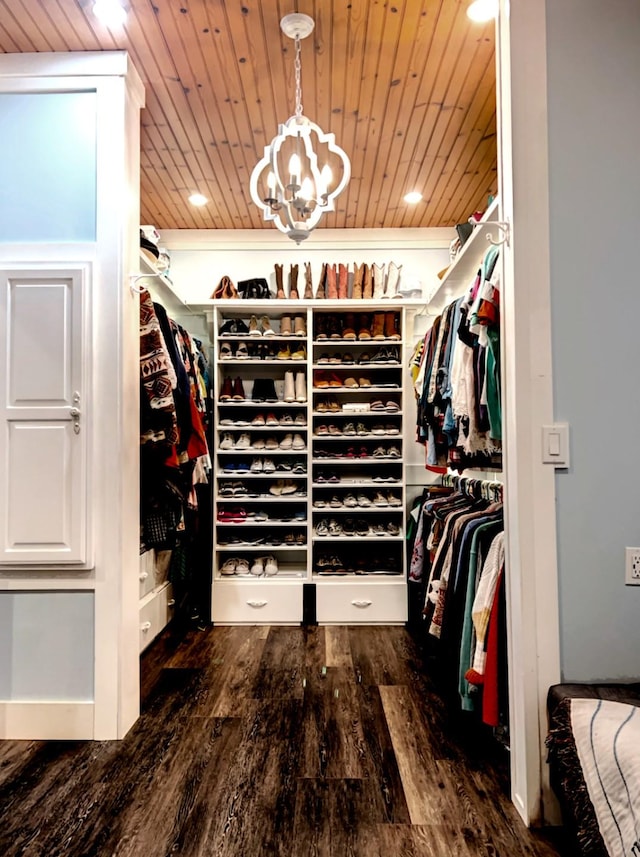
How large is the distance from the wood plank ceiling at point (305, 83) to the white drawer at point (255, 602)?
2487 mm

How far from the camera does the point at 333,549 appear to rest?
3.76 m

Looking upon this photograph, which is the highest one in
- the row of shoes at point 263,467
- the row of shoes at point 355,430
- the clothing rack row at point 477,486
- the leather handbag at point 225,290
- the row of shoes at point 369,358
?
the leather handbag at point 225,290

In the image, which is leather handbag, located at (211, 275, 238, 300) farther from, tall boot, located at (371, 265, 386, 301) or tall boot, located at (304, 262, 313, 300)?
tall boot, located at (371, 265, 386, 301)

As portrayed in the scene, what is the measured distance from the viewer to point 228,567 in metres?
3.50

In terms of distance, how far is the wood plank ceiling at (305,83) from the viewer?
1.94 meters

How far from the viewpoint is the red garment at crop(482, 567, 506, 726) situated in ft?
5.89

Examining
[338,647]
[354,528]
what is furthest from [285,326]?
[338,647]

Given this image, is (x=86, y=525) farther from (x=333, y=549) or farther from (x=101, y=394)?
(x=333, y=549)

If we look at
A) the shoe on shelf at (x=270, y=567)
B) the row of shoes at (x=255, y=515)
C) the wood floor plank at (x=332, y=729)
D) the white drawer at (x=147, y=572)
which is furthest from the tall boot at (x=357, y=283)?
the wood floor plank at (x=332, y=729)

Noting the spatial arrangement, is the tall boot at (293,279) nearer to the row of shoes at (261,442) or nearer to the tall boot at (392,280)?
the tall boot at (392,280)

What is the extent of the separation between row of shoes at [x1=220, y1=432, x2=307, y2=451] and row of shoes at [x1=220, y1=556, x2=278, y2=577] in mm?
760

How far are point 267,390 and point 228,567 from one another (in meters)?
1.22

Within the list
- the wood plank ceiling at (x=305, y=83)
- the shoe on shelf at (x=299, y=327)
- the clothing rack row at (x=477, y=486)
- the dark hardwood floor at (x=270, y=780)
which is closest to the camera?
the dark hardwood floor at (x=270, y=780)

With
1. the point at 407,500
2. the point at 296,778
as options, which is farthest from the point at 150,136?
the point at 296,778
